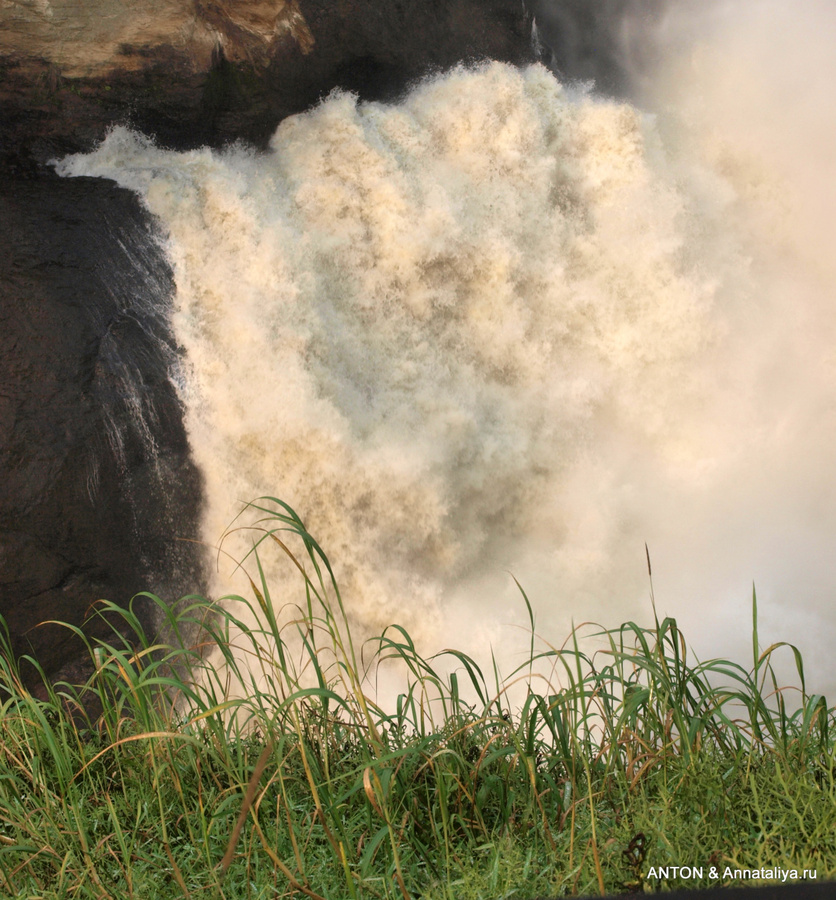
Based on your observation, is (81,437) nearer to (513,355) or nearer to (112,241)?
(112,241)

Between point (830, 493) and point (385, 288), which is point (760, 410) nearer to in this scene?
point (830, 493)

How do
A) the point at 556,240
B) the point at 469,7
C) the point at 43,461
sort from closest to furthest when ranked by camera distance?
the point at 43,461 < the point at 556,240 < the point at 469,7

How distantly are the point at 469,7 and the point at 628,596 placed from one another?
4726mm

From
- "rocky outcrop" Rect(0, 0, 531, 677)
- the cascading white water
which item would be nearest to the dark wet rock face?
"rocky outcrop" Rect(0, 0, 531, 677)

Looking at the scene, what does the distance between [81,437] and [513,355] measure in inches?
108

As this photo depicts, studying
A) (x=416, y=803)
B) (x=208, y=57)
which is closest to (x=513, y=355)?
(x=208, y=57)

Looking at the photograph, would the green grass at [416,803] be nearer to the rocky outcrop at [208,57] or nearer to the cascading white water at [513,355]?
the cascading white water at [513,355]

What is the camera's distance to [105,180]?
4.86 meters

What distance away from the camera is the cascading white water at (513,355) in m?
4.40

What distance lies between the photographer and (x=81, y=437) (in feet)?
13.5

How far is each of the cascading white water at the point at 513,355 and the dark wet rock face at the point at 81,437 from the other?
21cm

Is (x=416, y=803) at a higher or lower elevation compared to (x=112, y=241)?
lower

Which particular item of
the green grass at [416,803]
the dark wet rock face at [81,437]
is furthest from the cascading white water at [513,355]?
the green grass at [416,803]

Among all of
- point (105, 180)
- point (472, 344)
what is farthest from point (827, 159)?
point (105, 180)
